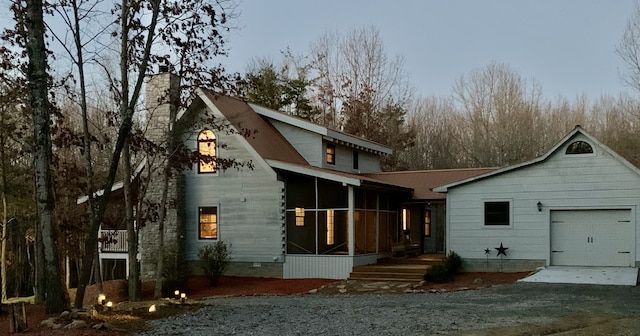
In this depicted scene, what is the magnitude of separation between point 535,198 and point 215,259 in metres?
10.1

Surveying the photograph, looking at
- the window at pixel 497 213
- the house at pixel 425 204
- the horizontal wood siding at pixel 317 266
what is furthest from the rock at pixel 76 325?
the house at pixel 425 204

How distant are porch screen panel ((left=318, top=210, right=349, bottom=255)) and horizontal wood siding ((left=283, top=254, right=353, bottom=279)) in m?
0.37

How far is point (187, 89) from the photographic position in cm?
1709

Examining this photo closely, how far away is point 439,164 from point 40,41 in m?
32.3

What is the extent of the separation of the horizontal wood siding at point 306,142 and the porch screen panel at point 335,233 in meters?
2.82

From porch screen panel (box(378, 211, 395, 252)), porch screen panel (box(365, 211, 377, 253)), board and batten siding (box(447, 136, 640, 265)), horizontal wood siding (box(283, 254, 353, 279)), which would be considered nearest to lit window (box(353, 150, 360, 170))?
porch screen panel (box(378, 211, 395, 252))

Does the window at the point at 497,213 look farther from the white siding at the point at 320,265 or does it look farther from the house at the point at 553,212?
the white siding at the point at 320,265

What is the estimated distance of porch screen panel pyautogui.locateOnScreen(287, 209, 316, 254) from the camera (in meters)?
19.8

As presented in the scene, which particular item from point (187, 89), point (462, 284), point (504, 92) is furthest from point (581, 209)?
point (504, 92)

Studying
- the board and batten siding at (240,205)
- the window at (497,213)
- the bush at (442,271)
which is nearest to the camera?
the bush at (442,271)

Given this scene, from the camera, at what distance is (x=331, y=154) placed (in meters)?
23.0

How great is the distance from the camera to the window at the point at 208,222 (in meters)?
21.1

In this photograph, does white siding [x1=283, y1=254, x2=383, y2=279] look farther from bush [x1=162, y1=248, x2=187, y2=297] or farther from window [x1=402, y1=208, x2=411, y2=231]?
window [x1=402, y1=208, x2=411, y2=231]

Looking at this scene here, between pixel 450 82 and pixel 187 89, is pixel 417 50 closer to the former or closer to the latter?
pixel 450 82
